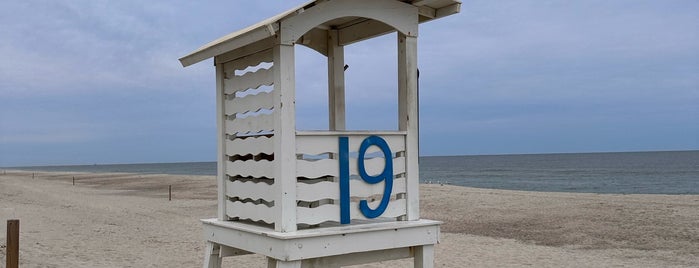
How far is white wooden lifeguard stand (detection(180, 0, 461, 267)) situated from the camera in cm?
509

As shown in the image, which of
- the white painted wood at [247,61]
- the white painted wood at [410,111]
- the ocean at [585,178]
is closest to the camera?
the white painted wood at [247,61]

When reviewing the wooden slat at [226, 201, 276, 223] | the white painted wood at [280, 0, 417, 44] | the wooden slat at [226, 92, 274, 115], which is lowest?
the wooden slat at [226, 201, 276, 223]

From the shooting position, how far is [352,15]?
5.54 metres

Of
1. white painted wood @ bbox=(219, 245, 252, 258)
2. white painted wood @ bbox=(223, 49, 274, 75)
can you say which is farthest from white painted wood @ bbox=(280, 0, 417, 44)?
white painted wood @ bbox=(219, 245, 252, 258)

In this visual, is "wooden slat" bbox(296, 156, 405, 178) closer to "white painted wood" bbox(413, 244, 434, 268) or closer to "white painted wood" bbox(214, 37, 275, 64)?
"white painted wood" bbox(413, 244, 434, 268)

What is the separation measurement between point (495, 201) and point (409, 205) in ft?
70.5

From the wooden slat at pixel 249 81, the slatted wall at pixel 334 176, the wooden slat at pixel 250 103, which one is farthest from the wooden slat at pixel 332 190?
the wooden slat at pixel 249 81

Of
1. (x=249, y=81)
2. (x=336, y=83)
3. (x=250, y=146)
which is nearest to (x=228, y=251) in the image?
(x=250, y=146)

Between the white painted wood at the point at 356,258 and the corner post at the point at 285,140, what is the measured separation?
35cm

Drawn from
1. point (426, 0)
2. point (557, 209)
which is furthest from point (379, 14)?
point (557, 209)

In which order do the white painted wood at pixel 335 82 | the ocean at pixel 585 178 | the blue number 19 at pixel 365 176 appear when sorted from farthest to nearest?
the ocean at pixel 585 178
the white painted wood at pixel 335 82
the blue number 19 at pixel 365 176

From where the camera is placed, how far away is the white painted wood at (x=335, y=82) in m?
6.64

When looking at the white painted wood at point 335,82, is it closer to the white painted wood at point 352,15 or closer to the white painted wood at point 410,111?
the white painted wood at point 410,111

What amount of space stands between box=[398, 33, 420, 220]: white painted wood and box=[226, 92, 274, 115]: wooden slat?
3.80 feet
